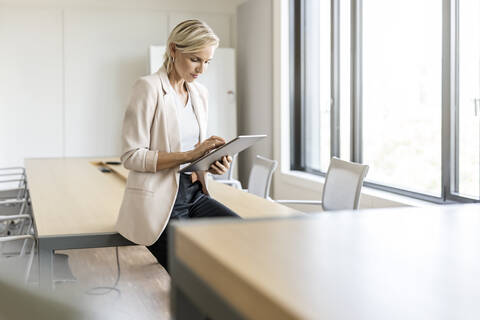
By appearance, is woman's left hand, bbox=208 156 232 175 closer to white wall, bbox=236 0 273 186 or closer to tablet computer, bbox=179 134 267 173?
tablet computer, bbox=179 134 267 173

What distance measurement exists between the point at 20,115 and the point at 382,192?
4602 millimetres

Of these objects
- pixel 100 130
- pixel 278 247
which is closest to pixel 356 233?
pixel 278 247

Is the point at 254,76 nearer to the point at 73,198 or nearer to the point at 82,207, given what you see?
the point at 73,198

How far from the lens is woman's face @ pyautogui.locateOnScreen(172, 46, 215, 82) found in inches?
91.7

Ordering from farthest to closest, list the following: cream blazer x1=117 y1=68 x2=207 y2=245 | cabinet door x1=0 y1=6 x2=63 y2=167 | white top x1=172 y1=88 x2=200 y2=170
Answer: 1. cabinet door x1=0 y1=6 x2=63 y2=167
2. white top x1=172 y1=88 x2=200 y2=170
3. cream blazer x1=117 y1=68 x2=207 y2=245

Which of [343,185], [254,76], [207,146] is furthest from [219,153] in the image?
[254,76]

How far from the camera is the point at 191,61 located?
2.34 m

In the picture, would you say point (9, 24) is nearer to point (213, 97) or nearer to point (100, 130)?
point (100, 130)

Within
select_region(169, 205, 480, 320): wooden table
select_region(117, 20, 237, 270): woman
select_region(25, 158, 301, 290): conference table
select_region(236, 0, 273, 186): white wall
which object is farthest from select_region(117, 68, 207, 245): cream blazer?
select_region(236, 0, 273, 186): white wall

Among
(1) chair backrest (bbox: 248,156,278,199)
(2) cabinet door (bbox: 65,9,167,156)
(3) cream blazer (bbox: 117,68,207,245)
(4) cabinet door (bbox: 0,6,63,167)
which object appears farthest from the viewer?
(2) cabinet door (bbox: 65,9,167,156)

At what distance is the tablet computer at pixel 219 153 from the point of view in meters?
2.18

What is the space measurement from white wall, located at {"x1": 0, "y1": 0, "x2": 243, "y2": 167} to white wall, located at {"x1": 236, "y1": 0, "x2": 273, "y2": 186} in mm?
572

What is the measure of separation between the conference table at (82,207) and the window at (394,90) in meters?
1.50

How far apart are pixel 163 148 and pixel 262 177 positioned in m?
1.68
